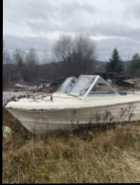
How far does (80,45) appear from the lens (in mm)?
23891

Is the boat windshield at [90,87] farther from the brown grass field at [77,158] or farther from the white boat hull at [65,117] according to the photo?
the brown grass field at [77,158]

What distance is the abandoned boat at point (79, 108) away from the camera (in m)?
5.84

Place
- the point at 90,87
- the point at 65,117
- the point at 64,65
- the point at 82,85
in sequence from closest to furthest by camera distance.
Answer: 1. the point at 65,117
2. the point at 90,87
3. the point at 82,85
4. the point at 64,65

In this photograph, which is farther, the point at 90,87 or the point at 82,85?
the point at 82,85

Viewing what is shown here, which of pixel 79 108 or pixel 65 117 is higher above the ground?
pixel 79 108

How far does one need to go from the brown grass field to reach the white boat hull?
225mm

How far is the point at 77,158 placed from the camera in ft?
14.3

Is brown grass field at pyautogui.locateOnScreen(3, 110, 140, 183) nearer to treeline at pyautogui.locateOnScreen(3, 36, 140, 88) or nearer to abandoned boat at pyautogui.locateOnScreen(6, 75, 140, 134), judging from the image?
abandoned boat at pyautogui.locateOnScreen(6, 75, 140, 134)

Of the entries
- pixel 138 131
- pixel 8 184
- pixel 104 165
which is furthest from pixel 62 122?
pixel 8 184

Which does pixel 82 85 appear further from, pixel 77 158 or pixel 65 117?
pixel 77 158

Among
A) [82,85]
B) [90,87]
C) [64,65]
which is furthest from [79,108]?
[64,65]

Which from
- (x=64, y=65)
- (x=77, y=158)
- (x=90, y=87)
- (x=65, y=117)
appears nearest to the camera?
(x=77, y=158)

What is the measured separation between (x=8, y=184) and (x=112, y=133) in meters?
2.98

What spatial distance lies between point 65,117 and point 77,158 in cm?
163
